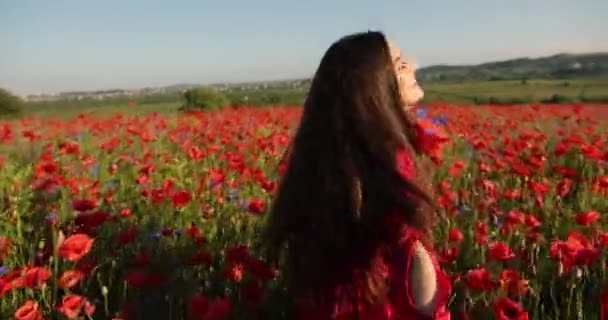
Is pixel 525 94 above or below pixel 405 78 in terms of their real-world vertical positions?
below

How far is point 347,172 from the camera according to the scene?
1.91 meters

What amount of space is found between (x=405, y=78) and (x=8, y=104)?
25723mm

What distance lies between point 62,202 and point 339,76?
2516mm

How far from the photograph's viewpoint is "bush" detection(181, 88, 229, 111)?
22453 millimetres

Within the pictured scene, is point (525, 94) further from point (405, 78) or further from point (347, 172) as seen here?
point (347, 172)

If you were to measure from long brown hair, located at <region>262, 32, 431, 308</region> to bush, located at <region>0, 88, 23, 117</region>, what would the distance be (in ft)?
81.7

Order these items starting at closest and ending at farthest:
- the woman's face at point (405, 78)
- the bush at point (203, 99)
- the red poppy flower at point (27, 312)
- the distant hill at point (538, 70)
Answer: the red poppy flower at point (27, 312)
the woman's face at point (405, 78)
the bush at point (203, 99)
the distant hill at point (538, 70)

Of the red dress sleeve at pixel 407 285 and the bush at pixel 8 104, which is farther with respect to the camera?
the bush at pixel 8 104

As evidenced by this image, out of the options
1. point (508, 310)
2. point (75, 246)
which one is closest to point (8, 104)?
point (75, 246)

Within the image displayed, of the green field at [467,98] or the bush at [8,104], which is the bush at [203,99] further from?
the bush at [8,104]

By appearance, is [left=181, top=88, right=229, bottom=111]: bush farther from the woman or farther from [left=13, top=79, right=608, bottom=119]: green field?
the woman

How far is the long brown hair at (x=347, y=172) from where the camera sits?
1.90m

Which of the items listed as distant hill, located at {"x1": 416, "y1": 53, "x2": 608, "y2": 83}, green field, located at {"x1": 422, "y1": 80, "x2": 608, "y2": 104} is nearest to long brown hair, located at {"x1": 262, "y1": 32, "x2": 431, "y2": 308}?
green field, located at {"x1": 422, "y1": 80, "x2": 608, "y2": 104}

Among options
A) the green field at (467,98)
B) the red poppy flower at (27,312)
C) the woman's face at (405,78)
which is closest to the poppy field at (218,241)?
the red poppy flower at (27,312)
